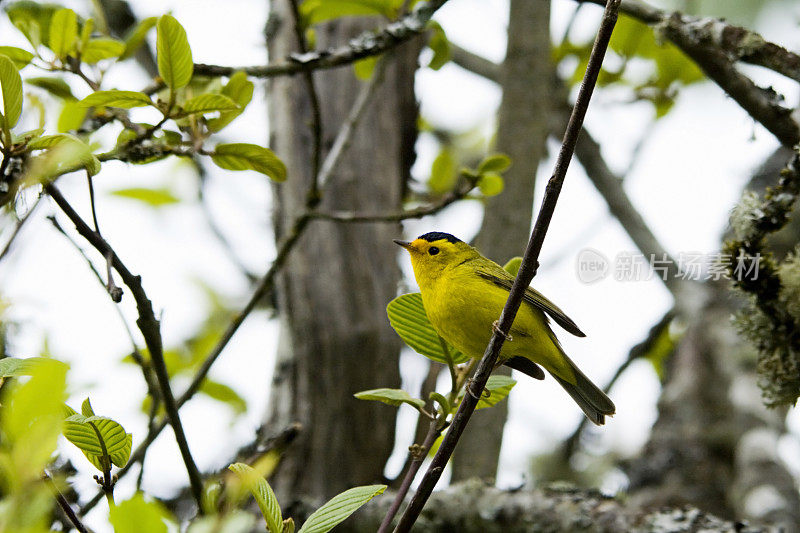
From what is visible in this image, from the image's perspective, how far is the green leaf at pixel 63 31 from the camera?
2.44 m

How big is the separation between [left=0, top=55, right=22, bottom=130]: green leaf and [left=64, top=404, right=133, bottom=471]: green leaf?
2.16 ft

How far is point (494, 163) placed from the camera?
2.92 metres

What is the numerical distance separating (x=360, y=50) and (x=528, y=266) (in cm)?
156

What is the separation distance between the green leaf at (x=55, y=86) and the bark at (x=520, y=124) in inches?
80.5

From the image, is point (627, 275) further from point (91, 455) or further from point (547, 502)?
point (91, 455)

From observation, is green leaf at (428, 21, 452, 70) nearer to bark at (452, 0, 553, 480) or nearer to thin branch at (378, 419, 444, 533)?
bark at (452, 0, 553, 480)

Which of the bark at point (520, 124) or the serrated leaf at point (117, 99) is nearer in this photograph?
the serrated leaf at point (117, 99)

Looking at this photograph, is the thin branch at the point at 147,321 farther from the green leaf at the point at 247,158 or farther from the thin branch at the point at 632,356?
the thin branch at the point at 632,356

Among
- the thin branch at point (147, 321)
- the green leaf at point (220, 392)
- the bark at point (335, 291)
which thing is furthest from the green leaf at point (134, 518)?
the green leaf at point (220, 392)

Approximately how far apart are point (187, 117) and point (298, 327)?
5.26 ft

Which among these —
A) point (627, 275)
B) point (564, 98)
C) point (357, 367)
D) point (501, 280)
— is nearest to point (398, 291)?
point (357, 367)

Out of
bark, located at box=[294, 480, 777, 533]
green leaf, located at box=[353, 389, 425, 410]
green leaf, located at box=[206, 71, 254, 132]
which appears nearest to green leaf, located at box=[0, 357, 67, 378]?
green leaf, located at box=[353, 389, 425, 410]

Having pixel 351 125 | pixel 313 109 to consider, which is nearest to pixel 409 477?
pixel 313 109

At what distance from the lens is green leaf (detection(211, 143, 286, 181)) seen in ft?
7.55
